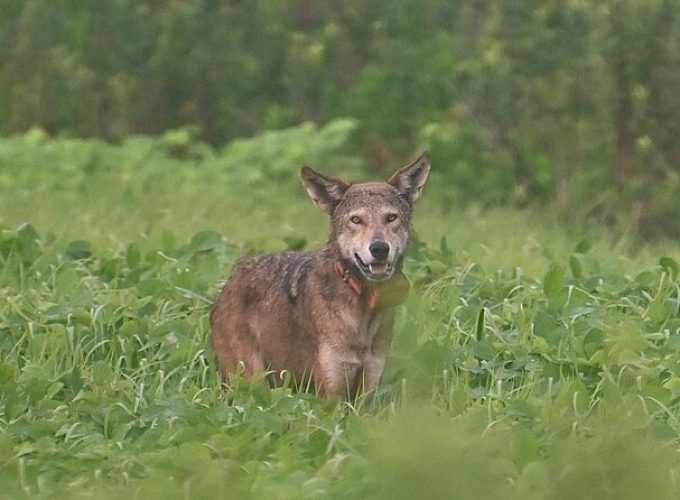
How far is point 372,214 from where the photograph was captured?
773 centimetres

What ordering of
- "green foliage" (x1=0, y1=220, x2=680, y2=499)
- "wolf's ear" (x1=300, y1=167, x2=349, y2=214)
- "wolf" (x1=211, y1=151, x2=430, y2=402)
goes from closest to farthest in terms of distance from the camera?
1. "green foliage" (x1=0, y1=220, x2=680, y2=499)
2. "wolf" (x1=211, y1=151, x2=430, y2=402)
3. "wolf's ear" (x1=300, y1=167, x2=349, y2=214)

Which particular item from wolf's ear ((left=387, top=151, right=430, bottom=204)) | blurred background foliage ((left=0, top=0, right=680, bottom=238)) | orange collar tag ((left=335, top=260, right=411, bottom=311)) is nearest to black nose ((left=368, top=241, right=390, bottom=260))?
orange collar tag ((left=335, top=260, right=411, bottom=311))

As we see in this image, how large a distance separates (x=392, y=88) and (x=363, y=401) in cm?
898

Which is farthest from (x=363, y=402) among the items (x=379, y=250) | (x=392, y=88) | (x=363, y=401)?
(x=392, y=88)

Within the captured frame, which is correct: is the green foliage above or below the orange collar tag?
below

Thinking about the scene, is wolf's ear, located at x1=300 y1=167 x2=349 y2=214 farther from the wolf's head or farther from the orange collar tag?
the orange collar tag

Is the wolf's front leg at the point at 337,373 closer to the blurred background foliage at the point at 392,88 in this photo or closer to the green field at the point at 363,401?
the green field at the point at 363,401

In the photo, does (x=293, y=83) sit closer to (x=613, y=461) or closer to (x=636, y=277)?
(x=636, y=277)

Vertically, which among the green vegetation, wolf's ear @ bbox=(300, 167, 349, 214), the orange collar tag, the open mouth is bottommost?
the green vegetation

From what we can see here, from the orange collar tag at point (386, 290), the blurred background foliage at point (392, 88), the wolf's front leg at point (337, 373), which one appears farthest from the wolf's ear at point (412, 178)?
the blurred background foliage at point (392, 88)

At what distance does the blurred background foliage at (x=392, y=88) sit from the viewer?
14.0m

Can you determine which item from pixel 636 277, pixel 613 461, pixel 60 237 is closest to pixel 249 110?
pixel 60 237

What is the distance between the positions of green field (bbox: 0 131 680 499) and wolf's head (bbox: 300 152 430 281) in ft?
1.36

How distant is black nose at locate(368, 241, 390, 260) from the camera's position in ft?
24.7
